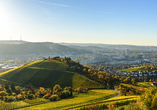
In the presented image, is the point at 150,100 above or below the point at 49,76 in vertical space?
above

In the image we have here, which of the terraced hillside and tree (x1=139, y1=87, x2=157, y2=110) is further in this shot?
the terraced hillside

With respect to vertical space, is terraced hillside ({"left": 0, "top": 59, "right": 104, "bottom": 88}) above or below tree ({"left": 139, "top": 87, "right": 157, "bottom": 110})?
below

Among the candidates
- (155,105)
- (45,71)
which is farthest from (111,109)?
(45,71)

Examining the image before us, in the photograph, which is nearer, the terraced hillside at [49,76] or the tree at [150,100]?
the tree at [150,100]

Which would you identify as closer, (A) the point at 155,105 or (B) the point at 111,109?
(A) the point at 155,105

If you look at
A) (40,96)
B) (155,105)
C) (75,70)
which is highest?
(155,105)

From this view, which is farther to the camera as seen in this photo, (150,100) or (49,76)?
(49,76)

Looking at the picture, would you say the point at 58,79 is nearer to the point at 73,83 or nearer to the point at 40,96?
the point at 73,83

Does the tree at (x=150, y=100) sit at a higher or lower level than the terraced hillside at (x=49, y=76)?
higher
